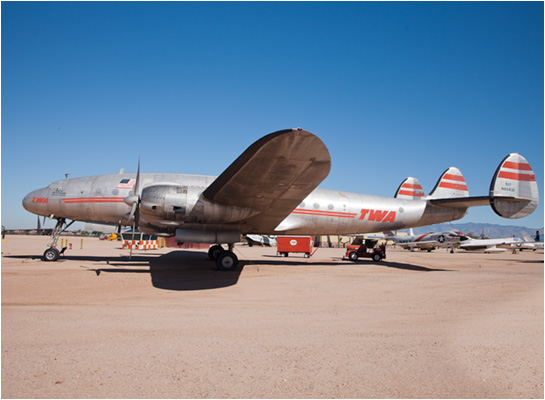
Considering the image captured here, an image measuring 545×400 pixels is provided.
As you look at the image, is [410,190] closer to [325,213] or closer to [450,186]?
[450,186]

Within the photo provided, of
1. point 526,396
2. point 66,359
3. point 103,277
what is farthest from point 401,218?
point 66,359

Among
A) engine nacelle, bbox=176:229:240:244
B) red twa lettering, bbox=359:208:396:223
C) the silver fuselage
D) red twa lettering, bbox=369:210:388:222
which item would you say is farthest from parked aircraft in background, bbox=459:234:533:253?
engine nacelle, bbox=176:229:240:244

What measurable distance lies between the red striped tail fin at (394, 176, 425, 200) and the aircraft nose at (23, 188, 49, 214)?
51.1 feet

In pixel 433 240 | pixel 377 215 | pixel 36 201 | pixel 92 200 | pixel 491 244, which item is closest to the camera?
pixel 92 200

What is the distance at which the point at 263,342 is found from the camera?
462cm

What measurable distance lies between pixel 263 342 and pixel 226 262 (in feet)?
25.9

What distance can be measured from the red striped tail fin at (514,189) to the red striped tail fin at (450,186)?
2321 mm

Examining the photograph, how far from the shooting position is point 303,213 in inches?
573

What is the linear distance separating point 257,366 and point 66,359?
6.85ft

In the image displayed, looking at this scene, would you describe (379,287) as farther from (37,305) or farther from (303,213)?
(37,305)

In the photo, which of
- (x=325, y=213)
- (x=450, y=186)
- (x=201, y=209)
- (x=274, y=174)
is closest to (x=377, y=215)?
(x=325, y=213)

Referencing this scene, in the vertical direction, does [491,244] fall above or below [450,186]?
below

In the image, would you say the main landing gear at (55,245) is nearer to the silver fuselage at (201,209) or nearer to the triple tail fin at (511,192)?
the silver fuselage at (201,209)

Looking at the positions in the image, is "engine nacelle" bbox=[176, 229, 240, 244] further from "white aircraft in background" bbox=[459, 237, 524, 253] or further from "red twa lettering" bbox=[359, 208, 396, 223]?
"white aircraft in background" bbox=[459, 237, 524, 253]
